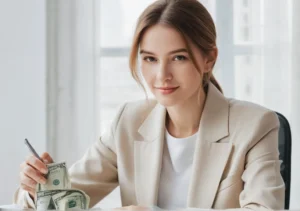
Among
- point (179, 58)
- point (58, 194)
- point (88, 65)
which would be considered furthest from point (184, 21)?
point (88, 65)

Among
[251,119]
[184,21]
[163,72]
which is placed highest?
[184,21]

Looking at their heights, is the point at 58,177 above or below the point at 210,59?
below

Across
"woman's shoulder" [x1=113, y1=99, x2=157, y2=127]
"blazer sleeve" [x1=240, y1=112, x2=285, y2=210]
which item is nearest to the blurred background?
"woman's shoulder" [x1=113, y1=99, x2=157, y2=127]

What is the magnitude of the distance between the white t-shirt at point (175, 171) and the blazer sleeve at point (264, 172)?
0.13 m

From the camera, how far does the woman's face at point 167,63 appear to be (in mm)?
1096

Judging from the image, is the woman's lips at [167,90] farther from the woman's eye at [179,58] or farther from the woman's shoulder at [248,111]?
the woman's shoulder at [248,111]

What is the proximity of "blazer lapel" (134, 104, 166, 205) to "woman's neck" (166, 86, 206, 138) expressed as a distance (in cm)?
3

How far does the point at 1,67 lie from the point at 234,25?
39.8 inches

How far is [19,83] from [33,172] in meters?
1.41

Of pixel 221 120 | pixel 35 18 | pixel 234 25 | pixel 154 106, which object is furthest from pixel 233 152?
pixel 35 18

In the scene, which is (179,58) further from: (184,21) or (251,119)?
(251,119)

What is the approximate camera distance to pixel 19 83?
2.38 meters

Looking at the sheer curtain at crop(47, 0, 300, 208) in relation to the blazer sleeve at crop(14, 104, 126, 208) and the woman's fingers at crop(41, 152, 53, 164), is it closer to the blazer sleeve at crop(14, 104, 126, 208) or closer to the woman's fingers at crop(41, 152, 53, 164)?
the blazer sleeve at crop(14, 104, 126, 208)

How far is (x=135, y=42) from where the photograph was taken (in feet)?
3.79
